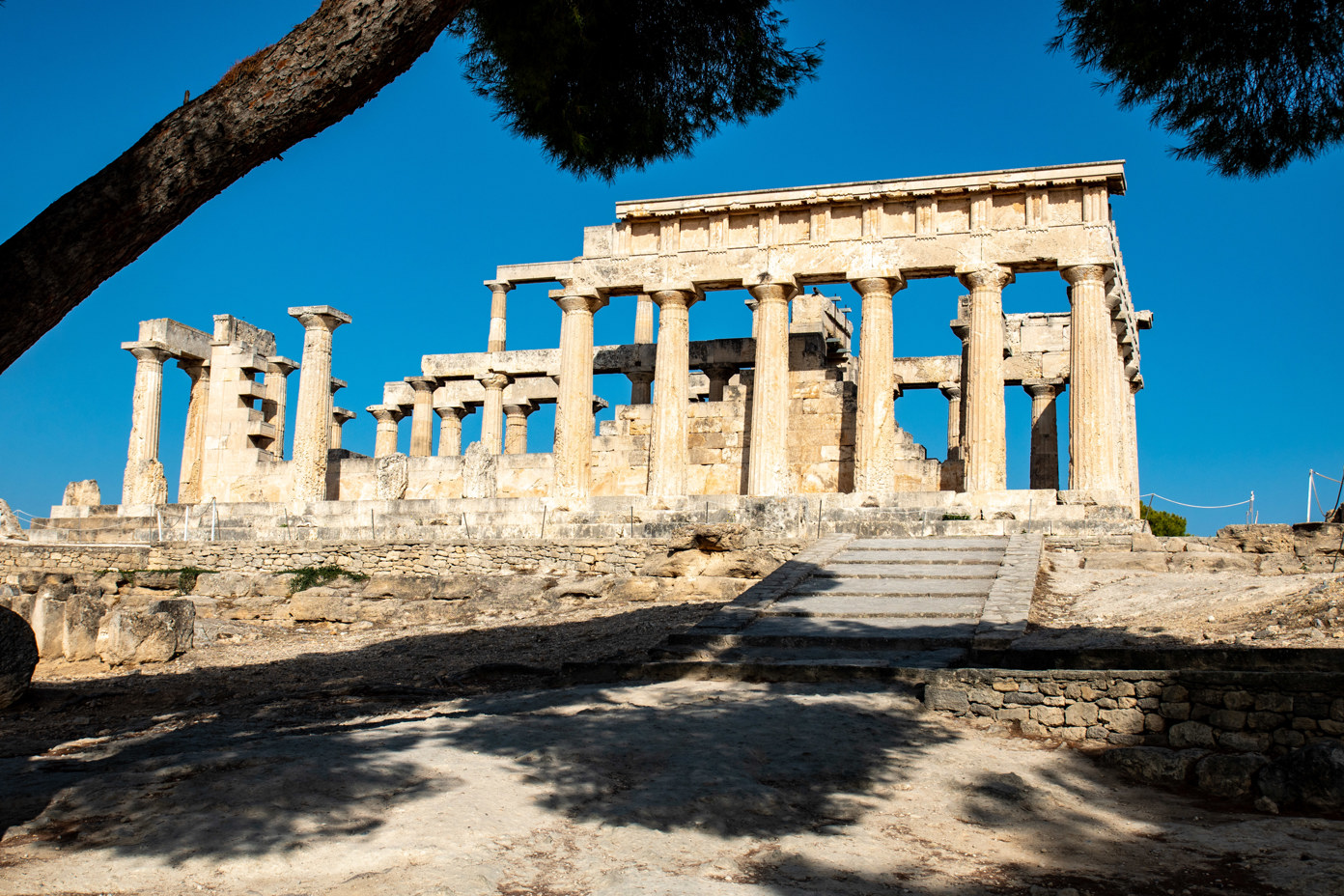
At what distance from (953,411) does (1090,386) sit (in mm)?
6877

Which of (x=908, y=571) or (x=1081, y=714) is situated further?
(x=908, y=571)

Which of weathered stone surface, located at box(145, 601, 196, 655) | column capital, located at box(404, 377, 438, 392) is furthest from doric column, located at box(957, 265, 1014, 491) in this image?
column capital, located at box(404, 377, 438, 392)

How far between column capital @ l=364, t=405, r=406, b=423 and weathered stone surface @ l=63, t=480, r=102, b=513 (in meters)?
8.27

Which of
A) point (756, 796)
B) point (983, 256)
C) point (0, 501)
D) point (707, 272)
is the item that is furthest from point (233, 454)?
point (756, 796)

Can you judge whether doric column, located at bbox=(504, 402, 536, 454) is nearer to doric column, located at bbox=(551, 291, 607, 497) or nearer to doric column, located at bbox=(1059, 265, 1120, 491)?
doric column, located at bbox=(551, 291, 607, 497)

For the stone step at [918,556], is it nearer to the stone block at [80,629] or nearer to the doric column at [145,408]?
the stone block at [80,629]

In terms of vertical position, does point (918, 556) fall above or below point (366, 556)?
above

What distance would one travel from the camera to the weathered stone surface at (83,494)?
26.6m

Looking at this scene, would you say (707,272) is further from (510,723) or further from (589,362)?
(510,723)

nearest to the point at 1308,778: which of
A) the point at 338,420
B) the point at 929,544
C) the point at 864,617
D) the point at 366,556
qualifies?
the point at 864,617

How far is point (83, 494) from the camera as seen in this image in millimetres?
26781

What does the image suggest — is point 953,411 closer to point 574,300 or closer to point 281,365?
point 574,300

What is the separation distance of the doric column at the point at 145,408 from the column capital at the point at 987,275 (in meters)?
19.5

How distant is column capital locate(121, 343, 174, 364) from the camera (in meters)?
28.4
